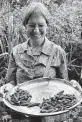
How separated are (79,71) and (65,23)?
69 centimetres

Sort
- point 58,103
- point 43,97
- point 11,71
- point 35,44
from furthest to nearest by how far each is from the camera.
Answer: point 11,71
point 35,44
point 43,97
point 58,103

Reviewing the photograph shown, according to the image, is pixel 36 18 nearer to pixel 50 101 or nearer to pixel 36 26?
pixel 36 26

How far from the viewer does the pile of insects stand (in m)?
2.32

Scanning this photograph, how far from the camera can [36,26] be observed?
2.57 m

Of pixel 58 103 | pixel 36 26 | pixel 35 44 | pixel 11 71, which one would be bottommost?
pixel 58 103

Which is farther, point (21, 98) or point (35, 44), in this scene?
point (35, 44)

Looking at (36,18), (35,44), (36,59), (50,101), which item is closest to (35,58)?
(36,59)

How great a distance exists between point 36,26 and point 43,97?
55 cm

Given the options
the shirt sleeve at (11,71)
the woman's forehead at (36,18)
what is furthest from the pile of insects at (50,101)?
the woman's forehead at (36,18)

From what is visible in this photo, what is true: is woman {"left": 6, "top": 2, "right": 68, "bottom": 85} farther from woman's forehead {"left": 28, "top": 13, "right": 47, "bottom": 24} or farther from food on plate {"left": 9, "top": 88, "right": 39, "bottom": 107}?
food on plate {"left": 9, "top": 88, "right": 39, "bottom": 107}

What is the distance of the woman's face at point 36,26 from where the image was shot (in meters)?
2.55

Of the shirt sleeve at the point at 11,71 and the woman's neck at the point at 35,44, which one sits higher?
the woman's neck at the point at 35,44

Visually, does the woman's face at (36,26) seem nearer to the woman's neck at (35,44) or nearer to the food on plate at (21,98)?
the woman's neck at (35,44)

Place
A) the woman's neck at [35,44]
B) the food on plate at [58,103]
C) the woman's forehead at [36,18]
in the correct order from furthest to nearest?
1. the woman's neck at [35,44]
2. the woman's forehead at [36,18]
3. the food on plate at [58,103]
